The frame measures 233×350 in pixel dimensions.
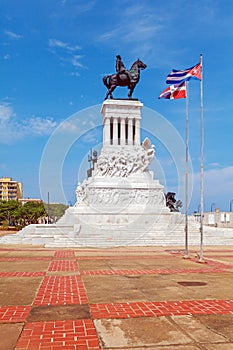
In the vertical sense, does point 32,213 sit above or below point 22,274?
above

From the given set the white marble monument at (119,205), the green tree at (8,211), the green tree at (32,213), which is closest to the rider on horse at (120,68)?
the white marble monument at (119,205)

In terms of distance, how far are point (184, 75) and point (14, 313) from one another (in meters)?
14.5

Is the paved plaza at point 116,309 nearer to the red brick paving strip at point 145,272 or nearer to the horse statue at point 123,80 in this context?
the red brick paving strip at point 145,272

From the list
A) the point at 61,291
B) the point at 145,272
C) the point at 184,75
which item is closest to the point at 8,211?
the point at 184,75

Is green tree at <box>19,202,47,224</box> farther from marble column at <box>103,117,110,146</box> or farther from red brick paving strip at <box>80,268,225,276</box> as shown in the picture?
red brick paving strip at <box>80,268,225,276</box>

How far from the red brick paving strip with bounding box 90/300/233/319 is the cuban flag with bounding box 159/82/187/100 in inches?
491

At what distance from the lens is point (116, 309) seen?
24.2 ft

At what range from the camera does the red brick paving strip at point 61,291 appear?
822 centimetres

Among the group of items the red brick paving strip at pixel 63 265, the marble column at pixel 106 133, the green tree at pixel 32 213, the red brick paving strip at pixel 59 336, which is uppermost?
the marble column at pixel 106 133

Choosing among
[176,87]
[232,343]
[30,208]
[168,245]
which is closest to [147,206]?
[168,245]

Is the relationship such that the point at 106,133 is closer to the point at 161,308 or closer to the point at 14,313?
the point at 161,308

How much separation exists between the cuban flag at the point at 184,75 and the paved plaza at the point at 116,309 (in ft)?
30.7

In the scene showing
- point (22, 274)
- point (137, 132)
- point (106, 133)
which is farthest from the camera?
point (137, 132)

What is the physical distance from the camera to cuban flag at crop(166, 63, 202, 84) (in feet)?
58.2
